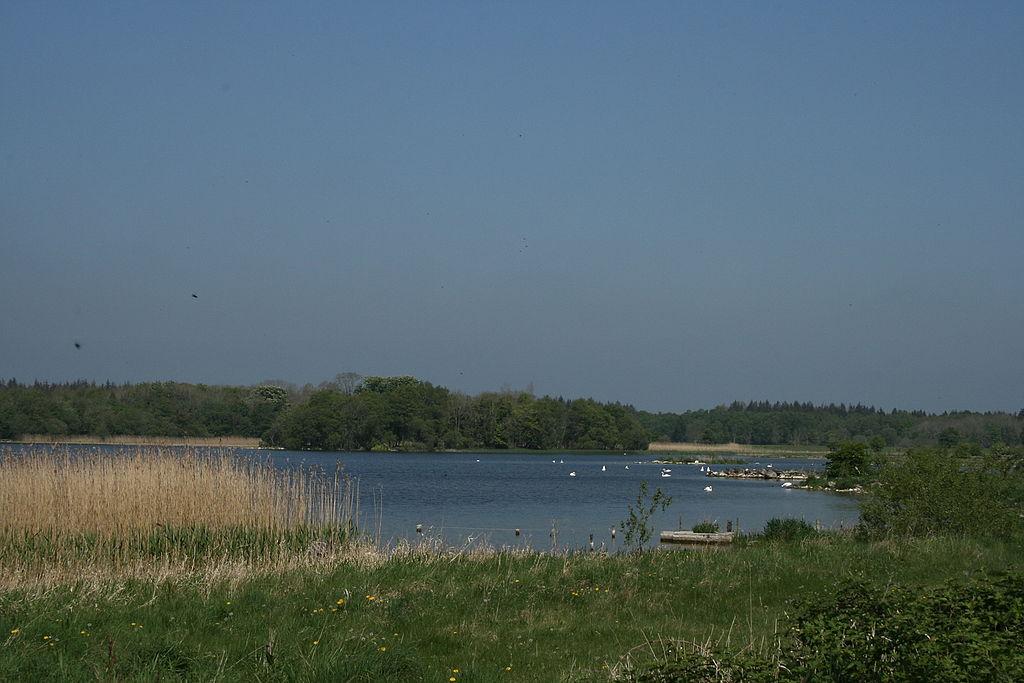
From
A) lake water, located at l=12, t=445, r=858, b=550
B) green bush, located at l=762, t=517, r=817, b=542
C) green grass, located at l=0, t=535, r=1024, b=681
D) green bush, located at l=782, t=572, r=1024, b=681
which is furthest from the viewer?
lake water, located at l=12, t=445, r=858, b=550

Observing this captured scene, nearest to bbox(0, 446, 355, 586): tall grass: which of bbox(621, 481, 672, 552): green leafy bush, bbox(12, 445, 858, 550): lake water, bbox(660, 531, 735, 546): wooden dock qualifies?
bbox(12, 445, 858, 550): lake water

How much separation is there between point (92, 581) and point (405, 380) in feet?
410

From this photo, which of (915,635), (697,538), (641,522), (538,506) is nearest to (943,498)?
(641,522)

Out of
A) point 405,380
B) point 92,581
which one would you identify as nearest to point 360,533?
point 92,581

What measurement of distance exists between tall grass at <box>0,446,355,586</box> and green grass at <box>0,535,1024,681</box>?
354 centimetres

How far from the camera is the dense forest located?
230ft

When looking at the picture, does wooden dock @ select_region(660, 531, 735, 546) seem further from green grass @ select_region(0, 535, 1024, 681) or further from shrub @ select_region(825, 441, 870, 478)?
shrub @ select_region(825, 441, 870, 478)

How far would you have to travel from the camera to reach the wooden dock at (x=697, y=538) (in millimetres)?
21314

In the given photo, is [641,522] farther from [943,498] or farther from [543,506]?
[543,506]

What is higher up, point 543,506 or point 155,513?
point 155,513

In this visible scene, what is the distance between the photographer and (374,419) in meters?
109

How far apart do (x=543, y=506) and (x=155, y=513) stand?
23.1 m

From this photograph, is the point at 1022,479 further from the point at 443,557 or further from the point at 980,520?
the point at 443,557

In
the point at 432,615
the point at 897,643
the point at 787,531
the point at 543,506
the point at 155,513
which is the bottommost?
the point at 543,506
